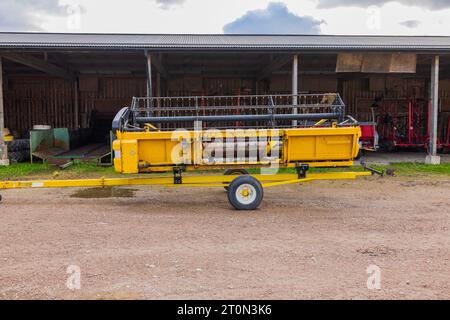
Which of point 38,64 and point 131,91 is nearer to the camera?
point 38,64

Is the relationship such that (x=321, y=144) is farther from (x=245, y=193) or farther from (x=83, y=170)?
(x=83, y=170)

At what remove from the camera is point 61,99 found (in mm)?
19750

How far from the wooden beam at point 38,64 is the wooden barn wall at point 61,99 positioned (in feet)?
3.11

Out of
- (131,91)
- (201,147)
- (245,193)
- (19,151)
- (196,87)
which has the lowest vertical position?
(245,193)

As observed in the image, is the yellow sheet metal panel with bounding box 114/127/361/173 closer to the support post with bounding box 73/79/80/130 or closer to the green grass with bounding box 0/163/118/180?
the green grass with bounding box 0/163/118/180

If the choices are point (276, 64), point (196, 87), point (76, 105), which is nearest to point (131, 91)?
point (76, 105)

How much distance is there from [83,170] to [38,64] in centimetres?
503

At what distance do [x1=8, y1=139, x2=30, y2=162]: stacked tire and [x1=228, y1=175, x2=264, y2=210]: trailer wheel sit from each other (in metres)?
9.13

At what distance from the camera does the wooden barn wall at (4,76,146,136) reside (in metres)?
19.4

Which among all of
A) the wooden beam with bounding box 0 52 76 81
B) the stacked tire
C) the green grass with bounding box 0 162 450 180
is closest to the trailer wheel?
the green grass with bounding box 0 162 450 180

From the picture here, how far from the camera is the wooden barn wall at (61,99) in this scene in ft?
63.8

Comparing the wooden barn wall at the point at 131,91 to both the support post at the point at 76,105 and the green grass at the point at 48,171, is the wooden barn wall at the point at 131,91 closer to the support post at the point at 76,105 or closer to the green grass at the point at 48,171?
the support post at the point at 76,105
